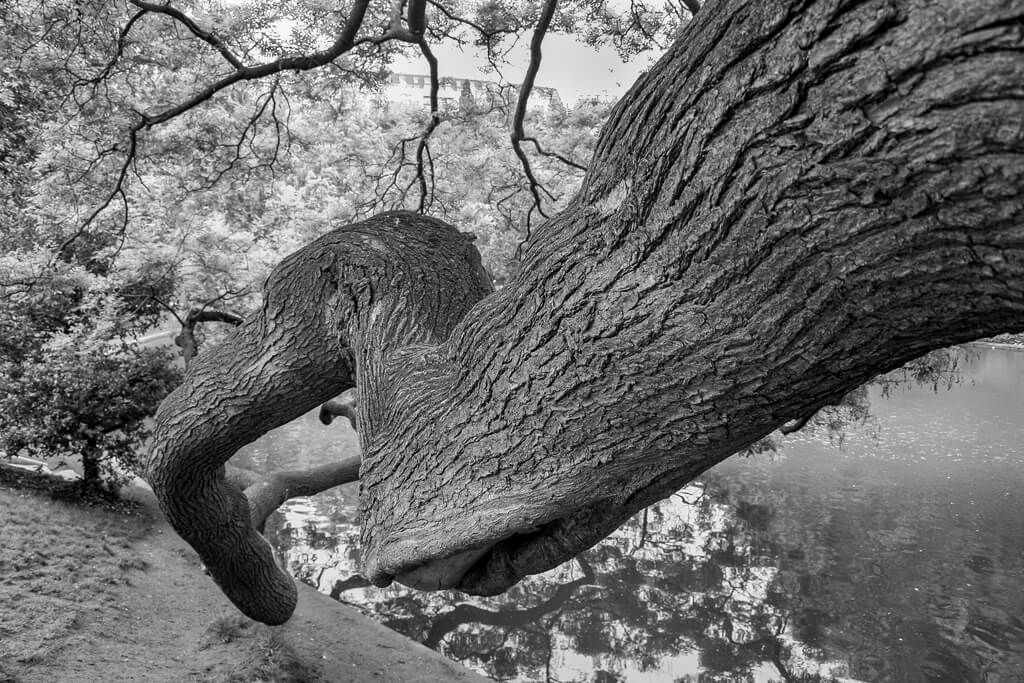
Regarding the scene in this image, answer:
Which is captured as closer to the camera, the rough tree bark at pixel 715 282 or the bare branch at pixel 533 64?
the rough tree bark at pixel 715 282

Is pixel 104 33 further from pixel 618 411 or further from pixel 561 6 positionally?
pixel 618 411

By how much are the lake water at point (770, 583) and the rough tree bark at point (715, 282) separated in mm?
4637

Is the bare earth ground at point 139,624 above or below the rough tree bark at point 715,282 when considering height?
below

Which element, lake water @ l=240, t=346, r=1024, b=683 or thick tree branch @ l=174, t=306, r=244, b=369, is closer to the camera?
thick tree branch @ l=174, t=306, r=244, b=369

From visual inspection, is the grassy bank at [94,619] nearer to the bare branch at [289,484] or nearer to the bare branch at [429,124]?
the bare branch at [289,484]

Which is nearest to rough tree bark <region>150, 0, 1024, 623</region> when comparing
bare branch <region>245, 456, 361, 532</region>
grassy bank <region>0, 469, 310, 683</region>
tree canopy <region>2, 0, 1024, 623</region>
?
tree canopy <region>2, 0, 1024, 623</region>

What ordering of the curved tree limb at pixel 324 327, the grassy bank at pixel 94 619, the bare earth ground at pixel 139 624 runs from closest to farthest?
the curved tree limb at pixel 324 327 < the grassy bank at pixel 94 619 < the bare earth ground at pixel 139 624

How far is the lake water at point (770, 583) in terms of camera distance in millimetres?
5570

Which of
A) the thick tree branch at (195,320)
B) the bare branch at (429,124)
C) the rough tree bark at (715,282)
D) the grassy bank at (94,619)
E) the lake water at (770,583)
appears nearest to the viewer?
the rough tree bark at (715,282)

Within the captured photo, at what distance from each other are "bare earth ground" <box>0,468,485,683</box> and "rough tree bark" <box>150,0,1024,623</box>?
139 inches

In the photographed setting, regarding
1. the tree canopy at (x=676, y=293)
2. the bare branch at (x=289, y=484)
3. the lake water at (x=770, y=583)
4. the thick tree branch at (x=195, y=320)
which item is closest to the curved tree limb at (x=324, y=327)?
the tree canopy at (x=676, y=293)

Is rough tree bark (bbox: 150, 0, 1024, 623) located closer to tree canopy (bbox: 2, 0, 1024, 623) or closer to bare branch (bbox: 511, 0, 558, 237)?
tree canopy (bbox: 2, 0, 1024, 623)

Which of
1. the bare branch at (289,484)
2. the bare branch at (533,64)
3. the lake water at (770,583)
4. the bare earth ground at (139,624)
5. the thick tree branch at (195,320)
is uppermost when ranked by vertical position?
the bare branch at (533,64)

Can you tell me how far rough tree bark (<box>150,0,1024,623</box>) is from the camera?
69 cm
